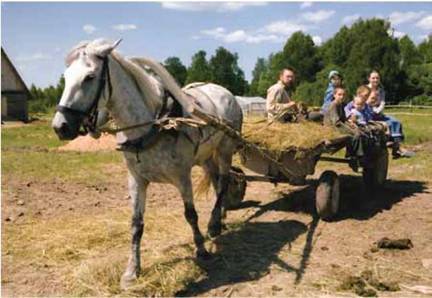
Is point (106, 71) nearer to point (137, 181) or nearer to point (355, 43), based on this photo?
point (137, 181)

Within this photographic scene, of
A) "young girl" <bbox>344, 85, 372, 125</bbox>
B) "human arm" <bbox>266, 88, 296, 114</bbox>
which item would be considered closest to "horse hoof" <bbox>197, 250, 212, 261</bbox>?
"human arm" <bbox>266, 88, 296, 114</bbox>

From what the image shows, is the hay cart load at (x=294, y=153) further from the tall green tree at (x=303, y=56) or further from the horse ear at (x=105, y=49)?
the tall green tree at (x=303, y=56)

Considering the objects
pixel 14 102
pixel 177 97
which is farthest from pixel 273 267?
pixel 14 102

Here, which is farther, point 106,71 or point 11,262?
point 11,262

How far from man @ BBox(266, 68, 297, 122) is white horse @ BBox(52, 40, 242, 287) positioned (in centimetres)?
190

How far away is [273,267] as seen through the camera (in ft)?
17.6

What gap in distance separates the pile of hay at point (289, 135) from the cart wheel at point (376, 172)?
135cm

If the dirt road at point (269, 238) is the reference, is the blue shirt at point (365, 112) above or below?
above

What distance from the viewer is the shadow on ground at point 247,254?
5027mm

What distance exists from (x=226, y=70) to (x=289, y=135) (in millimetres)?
91319

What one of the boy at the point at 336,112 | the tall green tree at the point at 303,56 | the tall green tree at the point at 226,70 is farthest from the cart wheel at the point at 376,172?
the tall green tree at the point at 226,70

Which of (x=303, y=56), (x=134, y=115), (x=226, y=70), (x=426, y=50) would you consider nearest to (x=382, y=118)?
(x=134, y=115)

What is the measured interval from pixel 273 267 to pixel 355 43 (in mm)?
56163

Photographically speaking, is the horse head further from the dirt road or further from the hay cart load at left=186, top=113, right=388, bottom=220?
the hay cart load at left=186, top=113, right=388, bottom=220
